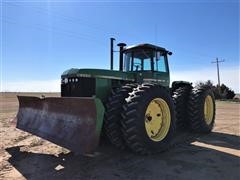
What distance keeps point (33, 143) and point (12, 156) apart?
1236 millimetres

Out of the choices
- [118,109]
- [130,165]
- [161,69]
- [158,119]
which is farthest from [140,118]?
[161,69]

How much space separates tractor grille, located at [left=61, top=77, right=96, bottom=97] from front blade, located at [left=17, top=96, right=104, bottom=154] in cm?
61

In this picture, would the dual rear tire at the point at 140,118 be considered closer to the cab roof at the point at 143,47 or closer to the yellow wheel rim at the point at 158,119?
the yellow wheel rim at the point at 158,119

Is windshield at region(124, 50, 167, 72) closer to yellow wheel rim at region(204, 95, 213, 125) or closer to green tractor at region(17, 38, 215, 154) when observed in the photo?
green tractor at region(17, 38, 215, 154)

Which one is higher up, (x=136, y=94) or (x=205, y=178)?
(x=136, y=94)

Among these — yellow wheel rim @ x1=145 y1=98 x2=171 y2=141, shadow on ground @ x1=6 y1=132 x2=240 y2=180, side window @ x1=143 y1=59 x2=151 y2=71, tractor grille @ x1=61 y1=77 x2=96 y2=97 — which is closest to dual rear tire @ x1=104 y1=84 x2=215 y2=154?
yellow wheel rim @ x1=145 y1=98 x2=171 y2=141

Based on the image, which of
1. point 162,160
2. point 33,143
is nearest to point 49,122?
point 33,143

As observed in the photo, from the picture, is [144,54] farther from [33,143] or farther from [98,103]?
[33,143]

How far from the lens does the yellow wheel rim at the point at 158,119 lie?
5.97 meters

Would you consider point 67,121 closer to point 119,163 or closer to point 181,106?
point 119,163

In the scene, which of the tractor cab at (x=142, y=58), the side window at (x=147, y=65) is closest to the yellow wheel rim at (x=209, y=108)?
the tractor cab at (x=142, y=58)

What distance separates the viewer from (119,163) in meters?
5.17

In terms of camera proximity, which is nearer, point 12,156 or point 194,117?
point 12,156

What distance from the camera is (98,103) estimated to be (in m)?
4.67
